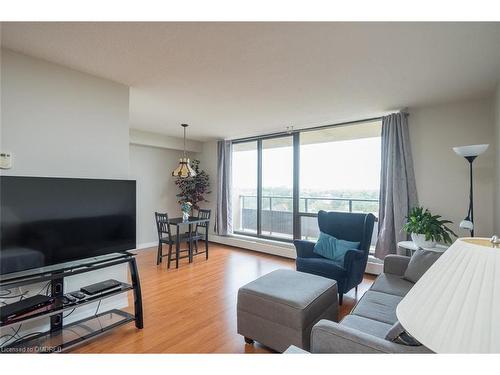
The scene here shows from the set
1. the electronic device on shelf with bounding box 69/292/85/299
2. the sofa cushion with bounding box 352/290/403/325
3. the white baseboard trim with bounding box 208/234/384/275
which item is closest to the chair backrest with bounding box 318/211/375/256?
the sofa cushion with bounding box 352/290/403/325

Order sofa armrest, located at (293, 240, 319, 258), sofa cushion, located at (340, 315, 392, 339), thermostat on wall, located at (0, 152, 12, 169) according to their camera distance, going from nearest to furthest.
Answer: sofa cushion, located at (340, 315, 392, 339), thermostat on wall, located at (0, 152, 12, 169), sofa armrest, located at (293, 240, 319, 258)

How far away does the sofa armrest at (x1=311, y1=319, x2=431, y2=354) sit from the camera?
1197 millimetres

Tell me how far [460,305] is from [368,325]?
1.29m

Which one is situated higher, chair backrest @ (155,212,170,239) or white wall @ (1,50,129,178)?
white wall @ (1,50,129,178)

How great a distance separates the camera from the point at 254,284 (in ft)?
7.22

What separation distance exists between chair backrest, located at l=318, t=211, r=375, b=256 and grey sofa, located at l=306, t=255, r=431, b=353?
1.35ft

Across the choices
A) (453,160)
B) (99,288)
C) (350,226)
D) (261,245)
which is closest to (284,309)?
(99,288)

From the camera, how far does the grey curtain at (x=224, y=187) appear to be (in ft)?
18.9

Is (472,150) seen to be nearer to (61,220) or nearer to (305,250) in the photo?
(305,250)

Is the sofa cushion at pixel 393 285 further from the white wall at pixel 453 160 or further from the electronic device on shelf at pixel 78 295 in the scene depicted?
the electronic device on shelf at pixel 78 295

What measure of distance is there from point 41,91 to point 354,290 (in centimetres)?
393

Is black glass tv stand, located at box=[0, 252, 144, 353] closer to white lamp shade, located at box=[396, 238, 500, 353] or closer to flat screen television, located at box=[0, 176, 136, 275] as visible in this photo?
flat screen television, located at box=[0, 176, 136, 275]

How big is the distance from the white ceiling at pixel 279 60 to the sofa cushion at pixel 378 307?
195 cm

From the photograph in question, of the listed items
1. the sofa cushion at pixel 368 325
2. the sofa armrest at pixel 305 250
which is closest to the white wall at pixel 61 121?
the sofa armrest at pixel 305 250
